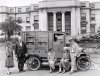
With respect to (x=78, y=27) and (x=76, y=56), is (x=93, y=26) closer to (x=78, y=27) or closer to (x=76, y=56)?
(x=78, y=27)

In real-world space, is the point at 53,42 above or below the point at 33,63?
above

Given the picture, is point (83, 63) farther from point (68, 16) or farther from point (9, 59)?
point (68, 16)

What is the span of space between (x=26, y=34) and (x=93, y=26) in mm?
45350

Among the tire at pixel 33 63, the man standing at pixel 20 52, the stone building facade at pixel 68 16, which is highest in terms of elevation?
the stone building facade at pixel 68 16

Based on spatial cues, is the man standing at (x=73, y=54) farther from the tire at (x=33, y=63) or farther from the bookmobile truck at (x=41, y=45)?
the tire at (x=33, y=63)

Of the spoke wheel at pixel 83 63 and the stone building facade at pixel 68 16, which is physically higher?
the stone building facade at pixel 68 16

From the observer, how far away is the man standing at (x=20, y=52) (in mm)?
10172

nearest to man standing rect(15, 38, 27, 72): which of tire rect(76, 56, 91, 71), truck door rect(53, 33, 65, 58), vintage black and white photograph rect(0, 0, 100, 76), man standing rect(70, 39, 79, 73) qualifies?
vintage black and white photograph rect(0, 0, 100, 76)

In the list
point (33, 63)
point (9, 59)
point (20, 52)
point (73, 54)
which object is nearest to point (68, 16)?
point (33, 63)

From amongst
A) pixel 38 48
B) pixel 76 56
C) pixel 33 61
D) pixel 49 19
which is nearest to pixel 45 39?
pixel 38 48

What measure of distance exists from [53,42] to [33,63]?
5.22 ft

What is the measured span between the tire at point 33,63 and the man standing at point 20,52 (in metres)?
0.36

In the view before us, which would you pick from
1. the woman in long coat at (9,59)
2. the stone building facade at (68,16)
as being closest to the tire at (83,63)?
the woman in long coat at (9,59)

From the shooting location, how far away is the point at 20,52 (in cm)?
1016
